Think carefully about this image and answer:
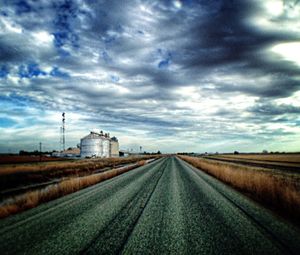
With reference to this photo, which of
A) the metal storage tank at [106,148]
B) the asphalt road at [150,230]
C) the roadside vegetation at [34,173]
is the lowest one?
the roadside vegetation at [34,173]

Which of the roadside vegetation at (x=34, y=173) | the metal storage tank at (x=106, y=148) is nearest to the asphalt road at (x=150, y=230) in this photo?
the roadside vegetation at (x=34, y=173)

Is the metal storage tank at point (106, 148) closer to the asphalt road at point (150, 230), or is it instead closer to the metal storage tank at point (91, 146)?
the metal storage tank at point (91, 146)

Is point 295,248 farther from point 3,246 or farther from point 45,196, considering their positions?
point 45,196

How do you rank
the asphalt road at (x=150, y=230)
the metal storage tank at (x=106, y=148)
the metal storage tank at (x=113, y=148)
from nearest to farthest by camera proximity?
the asphalt road at (x=150, y=230), the metal storage tank at (x=106, y=148), the metal storage tank at (x=113, y=148)

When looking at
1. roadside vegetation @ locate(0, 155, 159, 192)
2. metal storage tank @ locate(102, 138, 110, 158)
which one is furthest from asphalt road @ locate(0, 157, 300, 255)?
metal storage tank @ locate(102, 138, 110, 158)

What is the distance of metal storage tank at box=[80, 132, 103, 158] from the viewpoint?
89062 mm

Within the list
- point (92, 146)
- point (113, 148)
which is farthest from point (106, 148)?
point (113, 148)

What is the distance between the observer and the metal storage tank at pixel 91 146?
8906 centimetres

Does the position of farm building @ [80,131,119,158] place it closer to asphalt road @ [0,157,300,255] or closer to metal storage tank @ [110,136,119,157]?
metal storage tank @ [110,136,119,157]

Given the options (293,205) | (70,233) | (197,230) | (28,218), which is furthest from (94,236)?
(293,205)

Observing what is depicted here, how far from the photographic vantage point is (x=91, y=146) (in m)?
89.2

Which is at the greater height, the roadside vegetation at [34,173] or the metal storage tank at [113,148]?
the metal storage tank at [113,148]

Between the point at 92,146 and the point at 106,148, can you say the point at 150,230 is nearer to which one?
the point at 92,146

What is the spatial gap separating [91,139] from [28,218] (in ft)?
279
